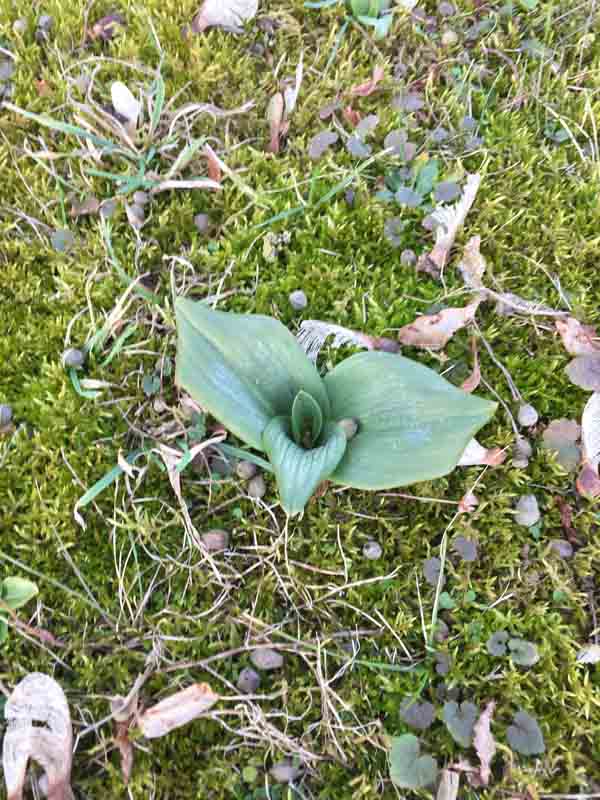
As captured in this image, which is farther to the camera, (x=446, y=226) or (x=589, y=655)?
(x=446, y=226)

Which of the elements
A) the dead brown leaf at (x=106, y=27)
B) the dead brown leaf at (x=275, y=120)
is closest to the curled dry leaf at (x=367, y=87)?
the dead brown leaf at (x=275, y=120)

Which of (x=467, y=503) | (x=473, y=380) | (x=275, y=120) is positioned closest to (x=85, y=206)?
(x=275, y=120)

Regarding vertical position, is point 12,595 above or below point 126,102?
below

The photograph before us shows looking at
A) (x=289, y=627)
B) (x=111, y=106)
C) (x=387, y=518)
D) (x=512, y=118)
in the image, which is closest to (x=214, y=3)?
(x=111, y=106)

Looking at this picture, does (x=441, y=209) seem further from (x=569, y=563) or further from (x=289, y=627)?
(x=289, y=627)

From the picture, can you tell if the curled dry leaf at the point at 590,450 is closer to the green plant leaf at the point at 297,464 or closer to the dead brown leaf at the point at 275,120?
the green plant leaf at the point at 297,464

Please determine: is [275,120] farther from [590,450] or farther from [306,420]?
[590,450]
